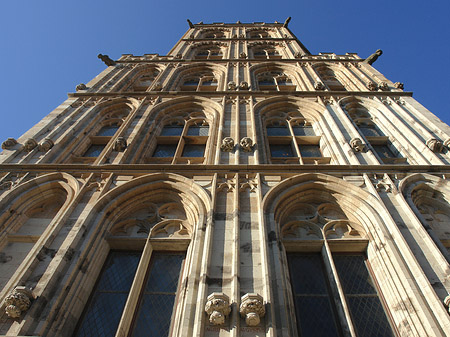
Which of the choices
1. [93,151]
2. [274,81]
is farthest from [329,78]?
[93,151]

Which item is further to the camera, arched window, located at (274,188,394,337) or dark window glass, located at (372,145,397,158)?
dark window glass, located at (372,145,397,158)

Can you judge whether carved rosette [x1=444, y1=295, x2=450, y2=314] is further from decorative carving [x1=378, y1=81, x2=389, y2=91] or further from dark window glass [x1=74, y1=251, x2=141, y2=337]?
decorative carving [x1=378, y1=81, x2=389, y2=91]

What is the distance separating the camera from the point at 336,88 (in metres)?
18.2

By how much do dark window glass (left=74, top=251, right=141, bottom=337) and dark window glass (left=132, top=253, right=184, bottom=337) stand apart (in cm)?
44

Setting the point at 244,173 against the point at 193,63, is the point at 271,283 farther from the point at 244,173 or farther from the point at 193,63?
the point at 193,63

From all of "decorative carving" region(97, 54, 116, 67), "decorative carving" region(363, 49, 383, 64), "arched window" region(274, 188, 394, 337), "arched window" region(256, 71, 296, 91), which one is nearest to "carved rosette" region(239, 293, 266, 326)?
"arched window" region(274, 188, 394, 337)

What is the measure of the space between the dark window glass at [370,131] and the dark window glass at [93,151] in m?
9.66

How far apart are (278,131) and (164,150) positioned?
4414 millimetres

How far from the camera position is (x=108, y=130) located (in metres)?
13.9

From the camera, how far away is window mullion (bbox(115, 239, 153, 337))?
20.7ft

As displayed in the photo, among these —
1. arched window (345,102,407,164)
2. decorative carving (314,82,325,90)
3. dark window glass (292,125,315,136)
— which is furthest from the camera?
decorative carving (314,82,325,90)

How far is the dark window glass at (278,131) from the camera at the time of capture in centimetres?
1348

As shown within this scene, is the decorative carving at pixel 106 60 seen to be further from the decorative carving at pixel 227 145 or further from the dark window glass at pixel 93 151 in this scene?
the decorative carving at pixel 227 145

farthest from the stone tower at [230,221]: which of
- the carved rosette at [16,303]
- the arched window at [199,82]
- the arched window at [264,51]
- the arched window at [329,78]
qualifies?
the arched window at [264,51]
